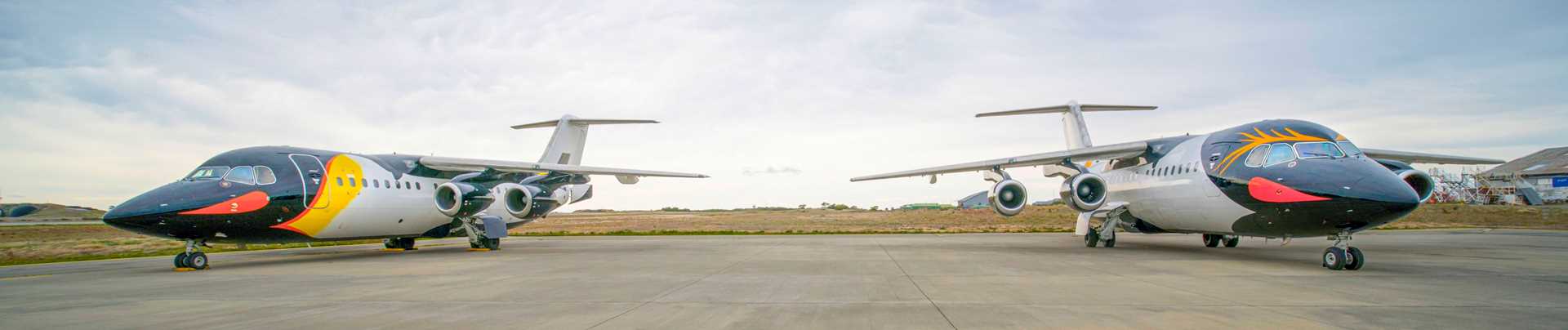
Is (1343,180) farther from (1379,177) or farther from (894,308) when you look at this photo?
(894,308)

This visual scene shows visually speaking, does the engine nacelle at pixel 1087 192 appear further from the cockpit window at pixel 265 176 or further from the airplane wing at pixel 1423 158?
the cockpit window at pixel 265 176

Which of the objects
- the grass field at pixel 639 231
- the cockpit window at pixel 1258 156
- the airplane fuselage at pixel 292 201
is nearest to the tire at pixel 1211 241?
the cockpit window at pixel 1258 156

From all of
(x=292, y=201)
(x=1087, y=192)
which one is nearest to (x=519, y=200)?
(x=292, y=201)

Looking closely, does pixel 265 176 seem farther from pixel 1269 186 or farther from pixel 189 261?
pixel 1269 186

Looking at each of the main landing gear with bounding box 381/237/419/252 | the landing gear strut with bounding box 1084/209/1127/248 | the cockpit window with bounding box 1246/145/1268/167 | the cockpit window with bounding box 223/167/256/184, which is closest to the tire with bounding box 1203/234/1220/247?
the landing gear strut with bounding box 1084/209/1127/248

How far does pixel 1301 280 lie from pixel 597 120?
60.6 ft

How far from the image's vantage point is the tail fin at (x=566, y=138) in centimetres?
2264

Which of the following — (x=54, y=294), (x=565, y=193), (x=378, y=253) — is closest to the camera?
(x=54, y=294)

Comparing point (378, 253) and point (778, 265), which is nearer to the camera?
point (778, 265)

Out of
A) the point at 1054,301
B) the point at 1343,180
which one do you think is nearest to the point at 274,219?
the point at 1054,301

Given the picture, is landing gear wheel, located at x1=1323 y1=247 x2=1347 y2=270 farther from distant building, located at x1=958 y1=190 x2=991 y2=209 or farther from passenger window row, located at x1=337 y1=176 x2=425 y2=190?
distant building, located at x1=958 y1=190 x2=991 y2=209

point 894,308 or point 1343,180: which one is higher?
point 1343,180

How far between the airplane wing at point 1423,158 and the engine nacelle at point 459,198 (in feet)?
63.9

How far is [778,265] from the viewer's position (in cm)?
1198
